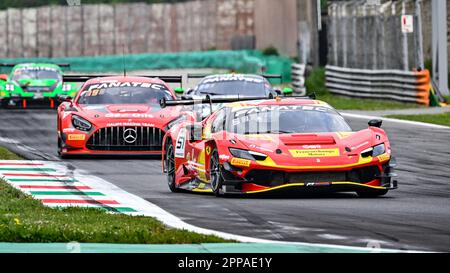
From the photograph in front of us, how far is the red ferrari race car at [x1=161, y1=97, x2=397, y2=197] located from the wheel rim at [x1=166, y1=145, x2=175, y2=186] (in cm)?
67

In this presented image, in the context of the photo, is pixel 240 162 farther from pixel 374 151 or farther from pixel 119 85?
pixel 119 85

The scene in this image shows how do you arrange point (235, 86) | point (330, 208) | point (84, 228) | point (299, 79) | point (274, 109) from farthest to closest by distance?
point (299, 79) → point (235, 86) → point (274, 109) → point (330, 208) → point (84, 228)

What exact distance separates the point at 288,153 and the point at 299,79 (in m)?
28.4

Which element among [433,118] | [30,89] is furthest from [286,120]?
[30,89]

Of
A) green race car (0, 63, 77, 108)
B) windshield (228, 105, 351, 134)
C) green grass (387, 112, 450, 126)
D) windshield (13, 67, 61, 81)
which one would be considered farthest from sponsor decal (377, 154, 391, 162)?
windshield (13, 67, 61, 81)

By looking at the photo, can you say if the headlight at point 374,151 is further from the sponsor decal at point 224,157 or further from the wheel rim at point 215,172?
the wheel rim at point 215,172

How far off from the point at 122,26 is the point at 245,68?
9.82 m

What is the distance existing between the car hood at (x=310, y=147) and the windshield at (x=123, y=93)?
7.81m

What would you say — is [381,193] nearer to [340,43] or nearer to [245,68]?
[340,43]

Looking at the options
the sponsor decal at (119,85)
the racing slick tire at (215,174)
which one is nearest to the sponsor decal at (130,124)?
the sponsor decal at (119,85)

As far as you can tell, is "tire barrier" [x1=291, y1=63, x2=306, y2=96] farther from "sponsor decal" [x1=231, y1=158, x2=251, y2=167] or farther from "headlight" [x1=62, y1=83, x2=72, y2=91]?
"sponsor decal" [x1=231, y1=158, x2=251, y2=167]

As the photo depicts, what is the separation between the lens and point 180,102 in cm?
1827

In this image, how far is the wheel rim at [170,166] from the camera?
17.7 metres

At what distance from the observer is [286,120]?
16.5m
